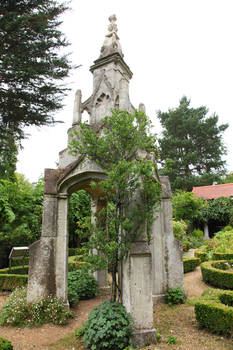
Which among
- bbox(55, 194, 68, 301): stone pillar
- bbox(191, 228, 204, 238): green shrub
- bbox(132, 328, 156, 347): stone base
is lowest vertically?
bbox(132, 328, 156, 347): stone base

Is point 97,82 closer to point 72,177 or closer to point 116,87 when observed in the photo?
point 116,87

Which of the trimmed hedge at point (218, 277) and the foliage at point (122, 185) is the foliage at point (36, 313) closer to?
the foliage at point (122, 185)

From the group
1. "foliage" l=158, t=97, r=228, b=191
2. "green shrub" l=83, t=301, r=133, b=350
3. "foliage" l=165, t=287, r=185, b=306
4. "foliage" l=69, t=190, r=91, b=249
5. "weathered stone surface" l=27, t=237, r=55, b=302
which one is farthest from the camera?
"foliage" l=158, t=97, r=228, b=191

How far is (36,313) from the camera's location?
517 cm

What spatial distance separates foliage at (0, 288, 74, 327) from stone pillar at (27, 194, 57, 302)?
17 cm

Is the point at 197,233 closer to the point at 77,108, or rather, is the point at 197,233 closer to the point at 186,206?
the point at 186,206

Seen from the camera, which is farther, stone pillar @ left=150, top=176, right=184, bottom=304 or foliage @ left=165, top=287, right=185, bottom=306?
stone pillar @ left=150, top=176, right=184, bottom=304

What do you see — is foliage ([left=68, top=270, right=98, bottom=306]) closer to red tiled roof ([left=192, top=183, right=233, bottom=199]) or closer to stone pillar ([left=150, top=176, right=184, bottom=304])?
stone pillar ([left=150, top=176, right=184, bottom=304])

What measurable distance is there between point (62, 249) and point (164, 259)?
2888mm

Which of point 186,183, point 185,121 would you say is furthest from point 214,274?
point 185,121

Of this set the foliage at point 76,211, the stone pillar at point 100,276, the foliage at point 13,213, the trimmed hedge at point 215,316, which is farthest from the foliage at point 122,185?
the foliage at point 76,211

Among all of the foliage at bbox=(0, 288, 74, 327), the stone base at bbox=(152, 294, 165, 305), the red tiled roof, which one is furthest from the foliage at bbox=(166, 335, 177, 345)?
the red tiled roof

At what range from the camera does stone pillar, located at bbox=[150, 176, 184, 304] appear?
6457 mm

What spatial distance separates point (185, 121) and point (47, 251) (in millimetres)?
27825
